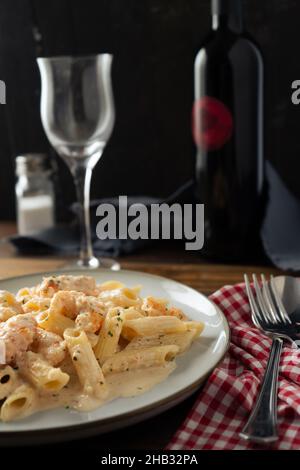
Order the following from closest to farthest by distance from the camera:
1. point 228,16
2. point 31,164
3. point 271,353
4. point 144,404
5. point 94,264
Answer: point 144,404, point 271,353, point 228,16, point 94,264, point 31,164

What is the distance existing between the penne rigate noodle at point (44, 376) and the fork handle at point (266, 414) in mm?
225

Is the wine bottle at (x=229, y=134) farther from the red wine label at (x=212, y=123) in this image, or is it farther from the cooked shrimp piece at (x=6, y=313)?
the cooked shrimp piece at (x=6, y=313)

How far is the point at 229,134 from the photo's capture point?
154 centimetres

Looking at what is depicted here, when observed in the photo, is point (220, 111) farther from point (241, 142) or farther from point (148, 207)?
point (148, 207)

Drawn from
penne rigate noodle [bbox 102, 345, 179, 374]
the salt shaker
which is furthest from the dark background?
penne rigate noodle [bbox 102, 345, 179, 374]

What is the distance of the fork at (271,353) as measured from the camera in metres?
0.78

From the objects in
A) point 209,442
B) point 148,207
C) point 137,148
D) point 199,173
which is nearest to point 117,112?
point 137,148

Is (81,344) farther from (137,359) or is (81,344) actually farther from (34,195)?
(34,195)

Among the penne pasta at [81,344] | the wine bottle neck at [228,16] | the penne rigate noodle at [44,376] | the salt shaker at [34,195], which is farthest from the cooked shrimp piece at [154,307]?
the salt shaker at [34,195]

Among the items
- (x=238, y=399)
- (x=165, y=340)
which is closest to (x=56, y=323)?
(x=165, y=340)

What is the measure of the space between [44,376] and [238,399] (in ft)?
0.80

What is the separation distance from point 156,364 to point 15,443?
23 cm

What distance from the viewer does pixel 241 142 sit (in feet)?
5.11

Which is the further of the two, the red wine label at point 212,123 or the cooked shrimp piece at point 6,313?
the red wine label at point 212,123
